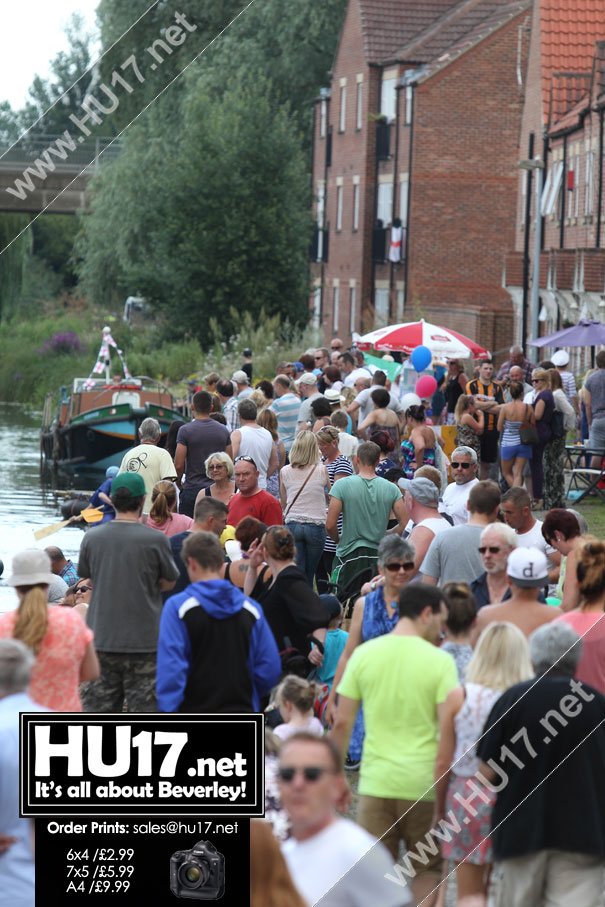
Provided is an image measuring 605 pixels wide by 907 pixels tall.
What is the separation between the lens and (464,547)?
917 cm

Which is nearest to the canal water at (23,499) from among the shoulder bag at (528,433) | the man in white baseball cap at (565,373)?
the shoulder bag at (528,433)

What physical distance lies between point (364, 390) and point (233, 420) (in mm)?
1593

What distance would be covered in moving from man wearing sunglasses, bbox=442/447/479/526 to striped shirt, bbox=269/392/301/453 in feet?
19.0

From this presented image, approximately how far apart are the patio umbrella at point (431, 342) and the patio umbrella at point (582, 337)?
1009 millimetres

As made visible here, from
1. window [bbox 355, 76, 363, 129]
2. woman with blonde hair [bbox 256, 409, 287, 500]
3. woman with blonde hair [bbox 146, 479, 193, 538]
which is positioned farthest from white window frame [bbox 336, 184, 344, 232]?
woman with blonde hair [bbox 146, 479, 193, 538]

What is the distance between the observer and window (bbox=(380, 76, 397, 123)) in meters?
49.9

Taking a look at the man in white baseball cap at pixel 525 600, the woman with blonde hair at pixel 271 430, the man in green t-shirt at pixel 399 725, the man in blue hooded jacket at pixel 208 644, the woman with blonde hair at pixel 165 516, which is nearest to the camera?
the man in green t-shirt at pixel 399 725

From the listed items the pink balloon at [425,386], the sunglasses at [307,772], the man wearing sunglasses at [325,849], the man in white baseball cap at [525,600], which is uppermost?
the pink balloon at [425,386]

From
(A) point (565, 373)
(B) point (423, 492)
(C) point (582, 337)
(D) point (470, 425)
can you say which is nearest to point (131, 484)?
(B) point (423, 492)

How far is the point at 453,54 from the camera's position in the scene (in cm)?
4781

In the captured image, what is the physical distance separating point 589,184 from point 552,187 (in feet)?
12.1

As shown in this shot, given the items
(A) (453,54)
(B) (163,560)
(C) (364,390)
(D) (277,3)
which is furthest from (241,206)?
(B) (163,560)

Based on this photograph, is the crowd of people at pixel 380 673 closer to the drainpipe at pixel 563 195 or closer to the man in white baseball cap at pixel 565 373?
the man in white baseball cap at pixel 565 373

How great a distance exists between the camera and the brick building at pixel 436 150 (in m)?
47.4
